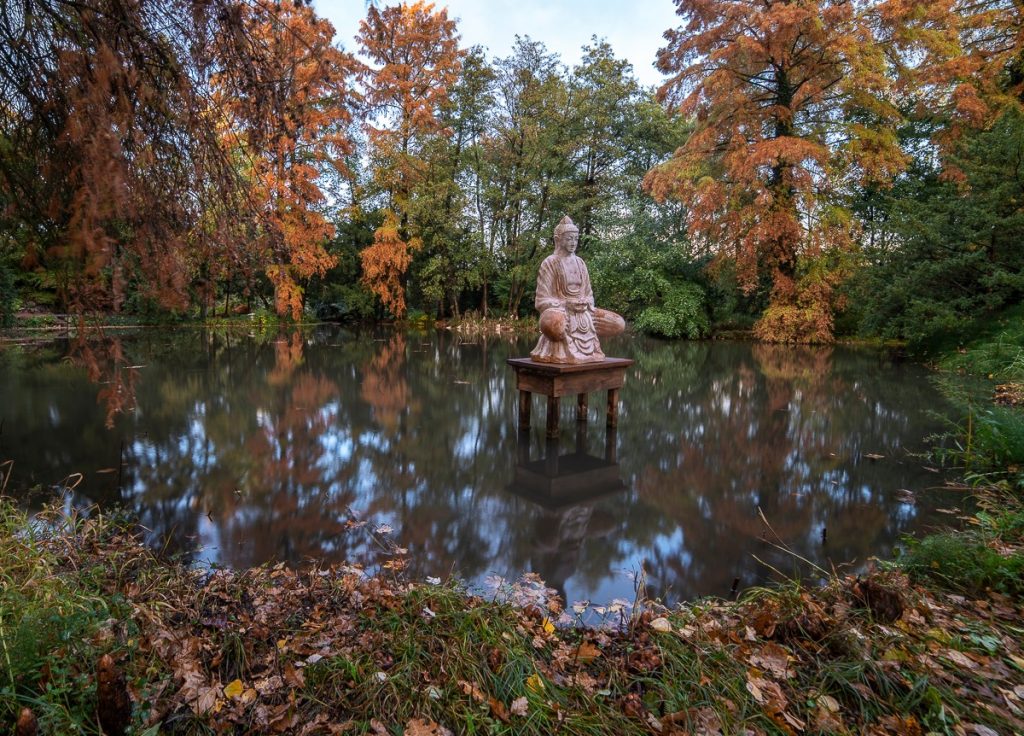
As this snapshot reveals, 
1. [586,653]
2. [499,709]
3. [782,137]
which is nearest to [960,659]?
[586,653]

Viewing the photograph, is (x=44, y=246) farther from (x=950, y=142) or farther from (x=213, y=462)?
(x=950, y=142)

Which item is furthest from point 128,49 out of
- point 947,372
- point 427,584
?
point 947,372

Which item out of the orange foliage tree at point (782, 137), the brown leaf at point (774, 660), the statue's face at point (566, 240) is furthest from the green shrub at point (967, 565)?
the orange foliage tree at point (782, 137)

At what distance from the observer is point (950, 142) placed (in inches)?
497

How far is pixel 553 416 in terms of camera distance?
20.2 ft

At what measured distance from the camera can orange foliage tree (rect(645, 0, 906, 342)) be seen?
1311 cm

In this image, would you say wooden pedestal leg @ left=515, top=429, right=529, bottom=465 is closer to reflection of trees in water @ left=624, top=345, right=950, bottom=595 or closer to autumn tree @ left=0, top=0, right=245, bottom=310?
reflection of trees in water @ left=624, top=345, right=950, bottom=595

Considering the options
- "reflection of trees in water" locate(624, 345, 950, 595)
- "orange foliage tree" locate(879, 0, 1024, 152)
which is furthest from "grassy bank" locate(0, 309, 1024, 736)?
"orange foliage tree" locate(879, 0, 1024, 152)

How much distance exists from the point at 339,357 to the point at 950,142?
14873mm

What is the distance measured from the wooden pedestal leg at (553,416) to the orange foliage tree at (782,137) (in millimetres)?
10613

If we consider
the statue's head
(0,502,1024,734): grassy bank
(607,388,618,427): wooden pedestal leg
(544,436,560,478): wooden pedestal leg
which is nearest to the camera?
(0,502,1024,734): grassy bank

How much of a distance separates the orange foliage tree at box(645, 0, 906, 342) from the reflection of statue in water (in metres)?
9.48

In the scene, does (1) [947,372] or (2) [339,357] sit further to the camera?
(2) [339,357]

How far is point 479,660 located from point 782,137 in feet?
48.6
